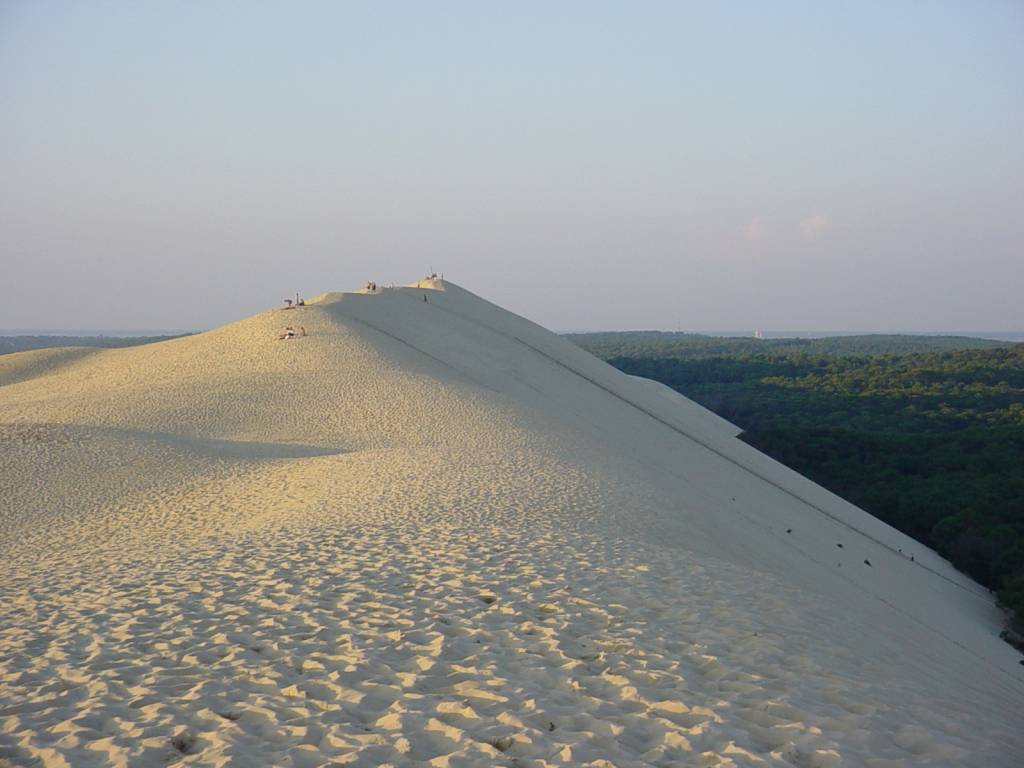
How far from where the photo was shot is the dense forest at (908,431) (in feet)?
78.9

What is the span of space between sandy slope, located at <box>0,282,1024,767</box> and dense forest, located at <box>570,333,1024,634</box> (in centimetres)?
639

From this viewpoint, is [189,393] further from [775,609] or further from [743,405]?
[743,405]

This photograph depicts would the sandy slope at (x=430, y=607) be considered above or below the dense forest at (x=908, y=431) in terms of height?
above

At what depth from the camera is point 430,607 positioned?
652 centimetres

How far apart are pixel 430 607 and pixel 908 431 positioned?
43.5 meters

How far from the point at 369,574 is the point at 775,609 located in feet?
12.9

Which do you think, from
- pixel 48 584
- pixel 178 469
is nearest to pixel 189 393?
pixel 178 469

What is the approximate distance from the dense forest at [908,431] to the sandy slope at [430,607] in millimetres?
6388

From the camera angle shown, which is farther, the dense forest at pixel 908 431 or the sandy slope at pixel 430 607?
the dense forest at pixel 908 431

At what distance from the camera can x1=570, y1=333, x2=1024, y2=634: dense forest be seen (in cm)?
2406

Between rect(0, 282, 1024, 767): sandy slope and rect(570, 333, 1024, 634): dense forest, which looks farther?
rect(570, 333, 1024, 634): dense forest

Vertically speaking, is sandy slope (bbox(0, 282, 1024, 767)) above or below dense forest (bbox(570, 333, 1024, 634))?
above

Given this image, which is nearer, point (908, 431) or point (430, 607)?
point (430, 607)

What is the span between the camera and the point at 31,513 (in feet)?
36.7
